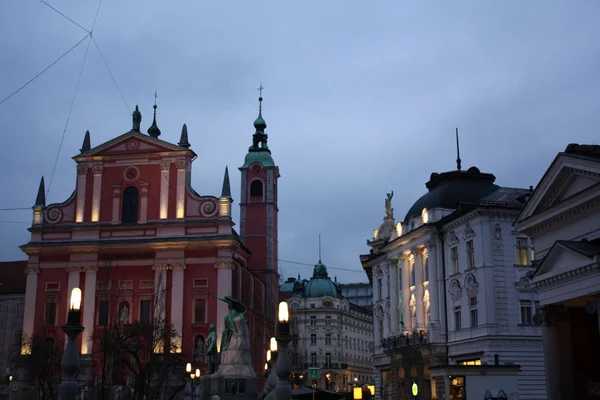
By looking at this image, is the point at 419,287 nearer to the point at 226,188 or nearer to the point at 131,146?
the point at 226,188

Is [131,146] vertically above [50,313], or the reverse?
[131,146]

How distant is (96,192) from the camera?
204ft

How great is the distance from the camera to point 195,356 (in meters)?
57.0

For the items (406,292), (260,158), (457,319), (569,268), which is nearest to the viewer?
(569,268)

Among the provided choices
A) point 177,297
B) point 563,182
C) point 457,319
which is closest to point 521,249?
point 457,319

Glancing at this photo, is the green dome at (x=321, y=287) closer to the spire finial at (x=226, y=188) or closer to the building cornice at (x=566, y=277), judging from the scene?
the spire finial at (x=226, y=188)

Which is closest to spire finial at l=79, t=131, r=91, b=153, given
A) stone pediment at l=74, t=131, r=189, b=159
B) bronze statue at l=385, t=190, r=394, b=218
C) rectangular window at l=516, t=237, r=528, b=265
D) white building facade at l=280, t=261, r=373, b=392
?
stone pediment at l=74, t=131, r=189, b=159

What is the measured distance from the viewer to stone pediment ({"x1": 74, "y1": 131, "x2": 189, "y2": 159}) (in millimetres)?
62312

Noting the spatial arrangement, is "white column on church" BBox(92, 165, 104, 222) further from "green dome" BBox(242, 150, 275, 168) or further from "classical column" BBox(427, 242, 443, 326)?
"classical column" BBox(427, 242, 443, 326)

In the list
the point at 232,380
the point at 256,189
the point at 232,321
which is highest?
the point at 256,189

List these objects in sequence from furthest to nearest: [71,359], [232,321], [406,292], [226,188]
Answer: [226,188] < [406,292] < [232,321] < [71,359]

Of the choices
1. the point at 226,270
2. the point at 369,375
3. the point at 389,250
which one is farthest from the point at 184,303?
the point at 369,375

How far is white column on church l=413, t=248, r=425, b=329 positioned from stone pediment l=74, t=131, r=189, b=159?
22274 mm

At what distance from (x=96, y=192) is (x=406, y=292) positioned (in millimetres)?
26664
